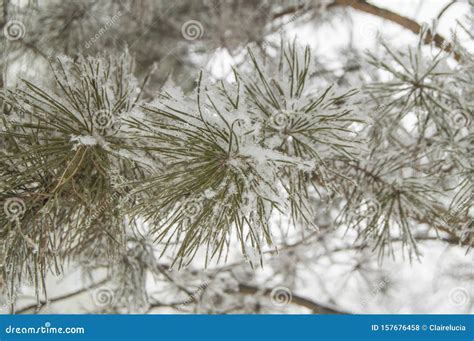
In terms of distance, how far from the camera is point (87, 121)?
2.17 ft

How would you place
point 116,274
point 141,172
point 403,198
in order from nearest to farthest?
point 141,172 < point 403,198 < point 116,274

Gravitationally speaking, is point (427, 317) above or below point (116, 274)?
below

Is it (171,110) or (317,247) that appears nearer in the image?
(171,110)

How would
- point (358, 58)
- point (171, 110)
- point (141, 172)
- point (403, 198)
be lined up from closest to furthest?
point (171, 110) < point (141, 172) < point (403, 198) < point (358, 58)

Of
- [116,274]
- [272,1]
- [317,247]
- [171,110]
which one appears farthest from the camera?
[317,247]

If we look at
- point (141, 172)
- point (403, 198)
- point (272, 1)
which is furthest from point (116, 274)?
point (272, 1)

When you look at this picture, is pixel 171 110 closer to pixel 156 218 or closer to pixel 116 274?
pixel 156 218

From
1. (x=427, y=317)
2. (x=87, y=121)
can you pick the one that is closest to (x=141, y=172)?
(x=87, y=121)

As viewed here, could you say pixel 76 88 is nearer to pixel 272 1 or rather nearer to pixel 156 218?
pixel 156 218

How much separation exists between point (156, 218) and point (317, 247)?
1.08m

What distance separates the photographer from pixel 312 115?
663 mm

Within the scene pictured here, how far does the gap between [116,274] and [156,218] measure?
523 mm

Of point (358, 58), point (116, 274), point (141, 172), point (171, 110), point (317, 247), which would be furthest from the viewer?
point (317, 247)

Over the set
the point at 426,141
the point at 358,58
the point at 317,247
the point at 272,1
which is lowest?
the point at 426,141
